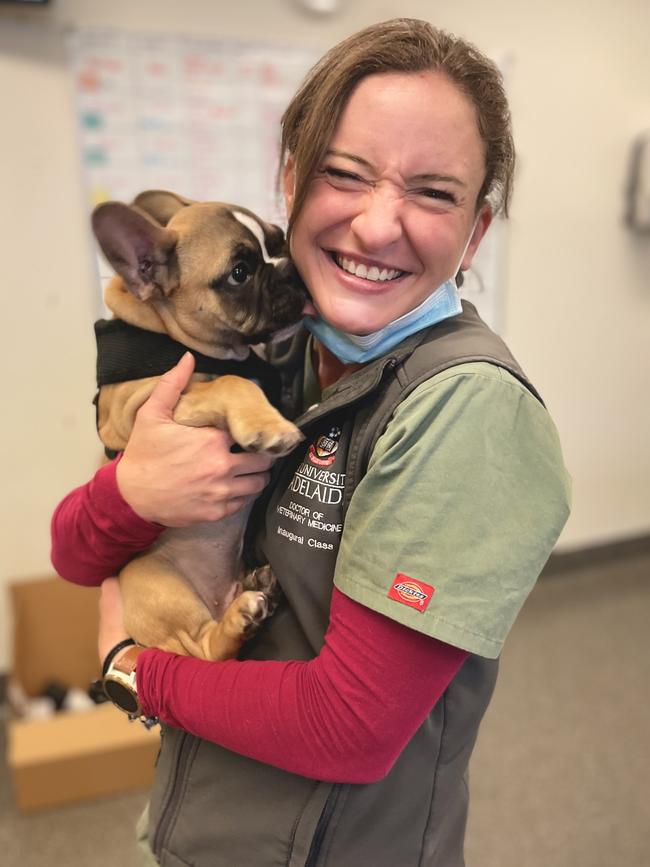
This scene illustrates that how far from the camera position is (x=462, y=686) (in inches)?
37.5

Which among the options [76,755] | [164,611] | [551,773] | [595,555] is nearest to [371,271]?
[164,611]

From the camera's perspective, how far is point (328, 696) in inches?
32.7

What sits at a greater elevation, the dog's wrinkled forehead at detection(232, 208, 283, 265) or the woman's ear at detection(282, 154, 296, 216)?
the woman's ear at detection(282, 154, 296, 216)

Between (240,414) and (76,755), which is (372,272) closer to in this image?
(240,414)

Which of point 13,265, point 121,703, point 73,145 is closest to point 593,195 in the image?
point 73,145

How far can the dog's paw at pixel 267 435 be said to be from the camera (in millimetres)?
1030

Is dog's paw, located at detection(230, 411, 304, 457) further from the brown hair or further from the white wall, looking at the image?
the white wall

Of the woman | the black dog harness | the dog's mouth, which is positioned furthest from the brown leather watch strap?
the dog's mouth

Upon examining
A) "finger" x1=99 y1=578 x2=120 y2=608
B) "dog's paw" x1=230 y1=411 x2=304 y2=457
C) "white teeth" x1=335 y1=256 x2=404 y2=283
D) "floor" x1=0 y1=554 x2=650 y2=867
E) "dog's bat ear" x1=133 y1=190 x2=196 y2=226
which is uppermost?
"dog's bat ear" x1=133 y1=190 x2=196 y2=226

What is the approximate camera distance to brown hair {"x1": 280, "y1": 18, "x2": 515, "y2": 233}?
2.96ft

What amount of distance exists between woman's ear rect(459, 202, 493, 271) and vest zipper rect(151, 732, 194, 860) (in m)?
0.89

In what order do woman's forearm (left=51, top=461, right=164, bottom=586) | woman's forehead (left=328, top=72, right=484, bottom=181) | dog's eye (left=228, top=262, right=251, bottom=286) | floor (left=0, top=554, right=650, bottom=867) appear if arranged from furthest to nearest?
1. floor (left=0, top=554, right=650, bottom=867)
2. dog's eye (left=228, top=262, right=251, bottom=286)
3. woman's forearm (left=51, top=461, right=164, bottom=586)
4. woman's forehead (left=328, top=72, right=484, bottom=181)

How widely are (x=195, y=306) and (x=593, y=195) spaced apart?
8.75 feet

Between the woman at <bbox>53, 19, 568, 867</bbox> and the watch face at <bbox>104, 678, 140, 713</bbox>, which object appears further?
the watch face at <bbox>104, 678, 140, 713</bbox>
